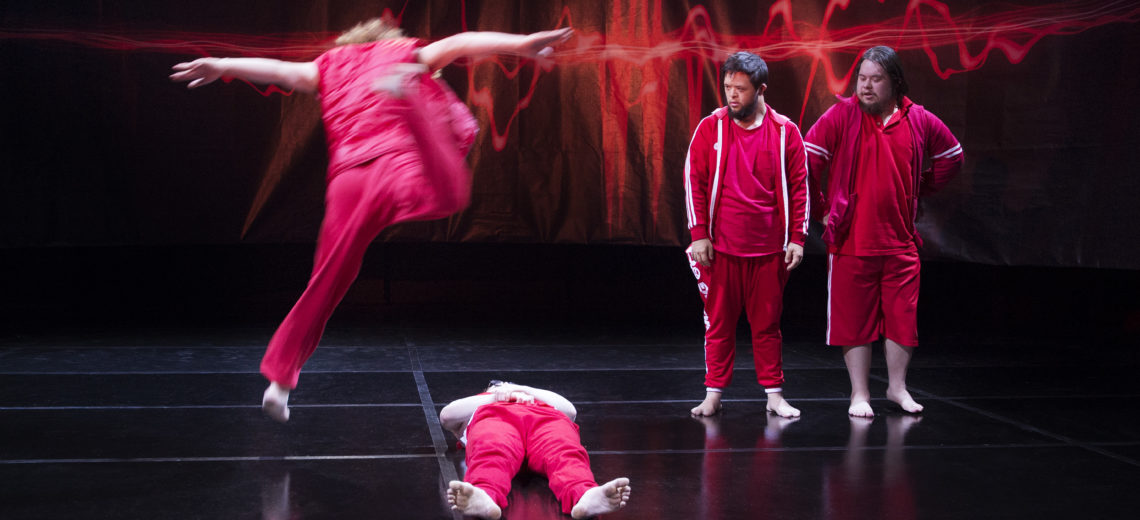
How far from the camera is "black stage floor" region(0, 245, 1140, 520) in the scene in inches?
93.0

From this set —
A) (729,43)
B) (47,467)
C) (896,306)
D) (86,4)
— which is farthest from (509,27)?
(47,467)

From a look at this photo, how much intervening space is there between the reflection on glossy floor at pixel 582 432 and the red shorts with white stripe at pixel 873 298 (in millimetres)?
274

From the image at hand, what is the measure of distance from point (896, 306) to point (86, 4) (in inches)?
153

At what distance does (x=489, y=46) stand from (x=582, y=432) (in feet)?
3.96

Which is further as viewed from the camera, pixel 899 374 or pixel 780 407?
pixel 899 374

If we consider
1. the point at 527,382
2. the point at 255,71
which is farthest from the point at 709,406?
the point at 255,71

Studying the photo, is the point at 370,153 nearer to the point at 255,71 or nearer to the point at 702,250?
the point at 255,71

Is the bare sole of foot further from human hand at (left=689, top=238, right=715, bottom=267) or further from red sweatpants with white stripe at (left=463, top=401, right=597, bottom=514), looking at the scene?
red sweatpants with white stripe at (left=463, top=401, right=597, bottom=514)

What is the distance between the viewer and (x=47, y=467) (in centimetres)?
252

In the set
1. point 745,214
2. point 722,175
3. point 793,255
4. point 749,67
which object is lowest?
point 793,255

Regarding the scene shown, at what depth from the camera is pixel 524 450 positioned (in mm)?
2408

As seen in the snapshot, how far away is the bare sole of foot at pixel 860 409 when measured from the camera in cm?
325

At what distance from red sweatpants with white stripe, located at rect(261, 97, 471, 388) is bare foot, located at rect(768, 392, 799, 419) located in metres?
1.37

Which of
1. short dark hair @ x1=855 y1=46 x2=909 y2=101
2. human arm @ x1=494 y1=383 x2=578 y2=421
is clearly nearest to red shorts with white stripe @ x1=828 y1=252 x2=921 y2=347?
short dark hair @ x1=855 y1=46 x2=909 y2=101
